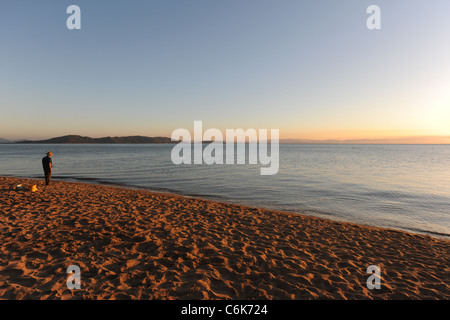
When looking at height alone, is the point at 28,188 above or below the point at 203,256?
above

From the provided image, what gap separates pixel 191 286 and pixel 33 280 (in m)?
3.69

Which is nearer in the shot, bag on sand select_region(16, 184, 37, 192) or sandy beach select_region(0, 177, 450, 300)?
sandy beach select_region(0, 177, 450, 300)

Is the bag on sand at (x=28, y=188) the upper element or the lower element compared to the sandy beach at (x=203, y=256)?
upper

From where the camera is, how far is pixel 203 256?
21.2 ft

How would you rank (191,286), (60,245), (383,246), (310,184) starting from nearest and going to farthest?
(191,286) < (60,245) < (383,246) < (310,184)

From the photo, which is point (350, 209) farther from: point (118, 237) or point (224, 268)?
point (118, 237)

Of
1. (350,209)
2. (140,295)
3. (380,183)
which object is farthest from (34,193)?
(380,183)

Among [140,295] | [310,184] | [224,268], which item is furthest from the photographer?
[310,184]

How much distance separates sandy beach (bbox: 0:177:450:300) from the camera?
4.97 metres

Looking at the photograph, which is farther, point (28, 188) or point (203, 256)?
point (28, 188)

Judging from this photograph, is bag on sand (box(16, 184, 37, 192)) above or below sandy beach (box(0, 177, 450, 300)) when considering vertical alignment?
above

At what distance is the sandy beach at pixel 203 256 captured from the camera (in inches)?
196

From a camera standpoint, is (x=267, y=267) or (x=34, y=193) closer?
(x=267, y=267)

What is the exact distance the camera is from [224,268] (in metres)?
5.86
